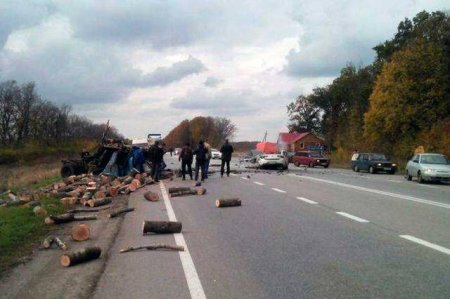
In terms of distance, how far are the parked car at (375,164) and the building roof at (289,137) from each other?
245 ft

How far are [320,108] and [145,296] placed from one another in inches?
4198

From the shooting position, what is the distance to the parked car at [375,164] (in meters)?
39.7

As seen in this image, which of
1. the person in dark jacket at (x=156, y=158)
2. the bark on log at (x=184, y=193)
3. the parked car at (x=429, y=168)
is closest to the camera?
the bark on log at (x=184, y=193)

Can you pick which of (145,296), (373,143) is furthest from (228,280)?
(373,143)

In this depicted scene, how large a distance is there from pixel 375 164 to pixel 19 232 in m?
32.5

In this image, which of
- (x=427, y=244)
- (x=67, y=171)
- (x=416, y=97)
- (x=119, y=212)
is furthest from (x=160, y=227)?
(x=416, y=97)

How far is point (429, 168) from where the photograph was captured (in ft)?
89.4

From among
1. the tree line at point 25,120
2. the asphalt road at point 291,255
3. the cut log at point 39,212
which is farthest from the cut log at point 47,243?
the tree line at point 25,120

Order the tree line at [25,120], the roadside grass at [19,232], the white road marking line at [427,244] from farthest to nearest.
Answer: the tree line at [25,120], the roadside grass at [19,232], the white road marking line at [427,244]

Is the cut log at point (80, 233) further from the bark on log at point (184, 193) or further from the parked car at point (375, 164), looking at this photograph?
the parked car at point (375, 164)

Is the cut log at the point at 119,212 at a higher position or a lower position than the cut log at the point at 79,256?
lower

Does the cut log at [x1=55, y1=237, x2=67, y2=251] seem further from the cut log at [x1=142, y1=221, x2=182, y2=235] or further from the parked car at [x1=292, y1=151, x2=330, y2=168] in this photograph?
the parked car at [x1=292, y1=151, x2=330, y2=168]

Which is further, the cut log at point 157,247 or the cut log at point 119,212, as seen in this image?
the cut log at point 119,212

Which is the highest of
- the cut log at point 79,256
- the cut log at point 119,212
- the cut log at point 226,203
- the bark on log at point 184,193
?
the cut log at point 226,203
